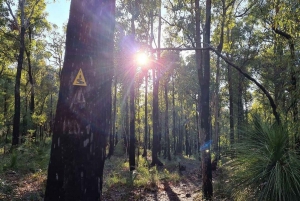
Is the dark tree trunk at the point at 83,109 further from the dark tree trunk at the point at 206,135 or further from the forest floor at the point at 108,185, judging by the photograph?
the dark tree trunk at the point at 206,135

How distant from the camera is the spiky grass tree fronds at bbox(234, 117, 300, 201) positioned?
3.13 meters

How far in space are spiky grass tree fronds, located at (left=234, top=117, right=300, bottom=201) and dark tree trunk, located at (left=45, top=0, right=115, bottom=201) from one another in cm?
200

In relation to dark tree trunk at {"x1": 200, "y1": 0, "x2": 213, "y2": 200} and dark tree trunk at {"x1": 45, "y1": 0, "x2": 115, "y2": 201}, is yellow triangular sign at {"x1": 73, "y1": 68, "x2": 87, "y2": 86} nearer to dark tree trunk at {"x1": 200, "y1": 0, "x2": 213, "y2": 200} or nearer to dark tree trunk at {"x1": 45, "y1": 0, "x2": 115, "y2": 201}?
dark tree trunk at {"x1": 45, "y1": 0, "x2": 115, "y2": 201}

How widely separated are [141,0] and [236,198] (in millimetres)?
13818

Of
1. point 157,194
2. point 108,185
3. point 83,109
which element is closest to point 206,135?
point 157,194

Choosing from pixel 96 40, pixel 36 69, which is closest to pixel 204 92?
pixel 96 40

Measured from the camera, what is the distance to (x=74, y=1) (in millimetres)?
2816

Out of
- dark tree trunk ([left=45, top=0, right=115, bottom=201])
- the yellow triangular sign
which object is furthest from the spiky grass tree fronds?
the yellow triangular sign

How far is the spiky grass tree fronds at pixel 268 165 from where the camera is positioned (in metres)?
3.13

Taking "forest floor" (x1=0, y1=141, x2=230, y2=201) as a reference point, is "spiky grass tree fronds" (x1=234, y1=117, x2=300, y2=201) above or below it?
above

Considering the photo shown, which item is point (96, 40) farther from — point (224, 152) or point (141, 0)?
point (141, 0)

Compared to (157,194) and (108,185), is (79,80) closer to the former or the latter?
(157,194)

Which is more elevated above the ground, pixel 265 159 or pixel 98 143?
pixel 98 143

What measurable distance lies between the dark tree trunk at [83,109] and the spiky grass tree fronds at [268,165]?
200 centimetres
